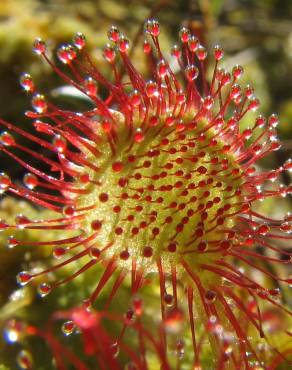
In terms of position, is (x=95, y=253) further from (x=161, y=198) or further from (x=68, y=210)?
(x=161, y=198)

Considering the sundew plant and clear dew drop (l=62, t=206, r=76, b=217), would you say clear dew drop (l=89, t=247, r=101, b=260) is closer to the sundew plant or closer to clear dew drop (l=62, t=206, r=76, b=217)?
the sundew plant

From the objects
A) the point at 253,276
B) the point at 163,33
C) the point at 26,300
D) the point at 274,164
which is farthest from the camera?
the point at 163,33

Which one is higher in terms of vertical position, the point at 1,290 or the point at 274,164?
the point at 274,164

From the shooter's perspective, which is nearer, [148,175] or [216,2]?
[148,175]

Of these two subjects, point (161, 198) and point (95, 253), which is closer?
point (95, 253)

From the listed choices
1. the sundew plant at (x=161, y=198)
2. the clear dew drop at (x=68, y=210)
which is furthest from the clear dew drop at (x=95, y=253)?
the clear dew drop at (x=68, y=210)

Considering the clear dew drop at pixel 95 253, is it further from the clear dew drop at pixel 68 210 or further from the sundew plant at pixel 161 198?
the clear dew drop at pixel 68 210

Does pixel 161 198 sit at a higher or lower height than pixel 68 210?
higher

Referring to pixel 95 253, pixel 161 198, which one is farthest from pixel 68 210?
pixel 161 198

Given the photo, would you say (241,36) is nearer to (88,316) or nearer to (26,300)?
(26,300)

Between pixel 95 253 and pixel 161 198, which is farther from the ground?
pixel 161 198

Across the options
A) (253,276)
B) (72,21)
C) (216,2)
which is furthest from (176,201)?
(216,2)
